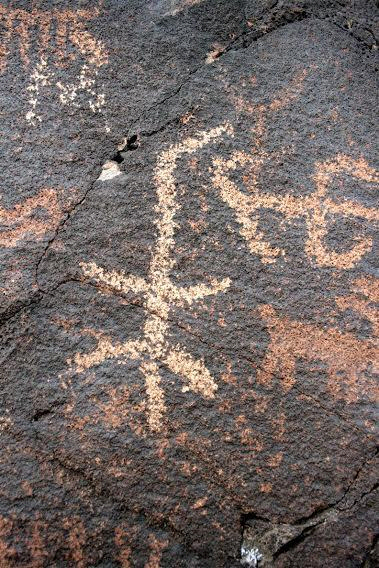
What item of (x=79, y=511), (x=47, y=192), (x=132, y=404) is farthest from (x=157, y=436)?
(x=47, y=192)

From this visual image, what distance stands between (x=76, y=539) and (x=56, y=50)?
2.98 ft

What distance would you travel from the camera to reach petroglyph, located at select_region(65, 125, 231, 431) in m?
1.02

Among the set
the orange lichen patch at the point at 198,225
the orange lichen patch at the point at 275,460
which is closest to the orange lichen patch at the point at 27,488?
the orange lichen patch at the point at 275,460

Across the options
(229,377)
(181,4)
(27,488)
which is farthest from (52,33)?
(27,488)

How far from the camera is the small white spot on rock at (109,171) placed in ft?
3.61

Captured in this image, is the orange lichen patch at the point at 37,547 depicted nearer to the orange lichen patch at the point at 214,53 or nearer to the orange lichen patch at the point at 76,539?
the orange lichen patch at the point at 76,539

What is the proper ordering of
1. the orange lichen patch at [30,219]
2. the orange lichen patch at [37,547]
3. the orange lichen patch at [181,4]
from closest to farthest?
1. the orange lichen patch at [37,547]
2. the orange lichen patch at [30,219]
3. the orange lichen patch at [181,4]

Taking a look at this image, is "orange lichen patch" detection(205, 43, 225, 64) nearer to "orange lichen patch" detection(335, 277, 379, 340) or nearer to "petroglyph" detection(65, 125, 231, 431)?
"petroglyph" detection(65, 125, 231, 431)

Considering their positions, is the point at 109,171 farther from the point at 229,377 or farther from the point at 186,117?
the point at 229,377

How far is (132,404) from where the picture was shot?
101 cm

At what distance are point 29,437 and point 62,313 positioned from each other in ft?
0.73

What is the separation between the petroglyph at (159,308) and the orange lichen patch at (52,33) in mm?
264

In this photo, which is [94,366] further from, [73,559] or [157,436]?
[73,559]

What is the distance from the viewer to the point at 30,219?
1079 millimetres
